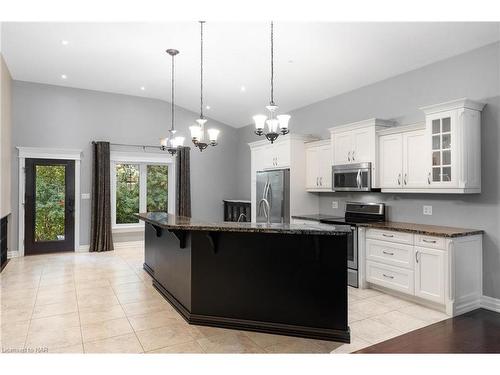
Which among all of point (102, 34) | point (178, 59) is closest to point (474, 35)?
point (178, 59)

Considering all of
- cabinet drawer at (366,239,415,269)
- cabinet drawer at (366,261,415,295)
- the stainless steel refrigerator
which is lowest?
cabinet drawer at (366,261,415,295)

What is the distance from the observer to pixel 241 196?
345 inches

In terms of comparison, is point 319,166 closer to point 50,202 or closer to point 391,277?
point 391,277

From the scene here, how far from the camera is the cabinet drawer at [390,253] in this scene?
403 centimetres

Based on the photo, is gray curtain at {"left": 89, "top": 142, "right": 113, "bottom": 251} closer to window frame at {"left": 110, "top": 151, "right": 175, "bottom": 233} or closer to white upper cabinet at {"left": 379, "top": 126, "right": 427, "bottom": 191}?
window frame at {"left": 110, "top": 151, "right": 175, "bottom": 233}

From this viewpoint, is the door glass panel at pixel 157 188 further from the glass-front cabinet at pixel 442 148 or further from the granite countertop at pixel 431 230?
the glass-front cabinet at pixel 442 148

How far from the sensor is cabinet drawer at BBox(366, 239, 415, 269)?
4.03 meters

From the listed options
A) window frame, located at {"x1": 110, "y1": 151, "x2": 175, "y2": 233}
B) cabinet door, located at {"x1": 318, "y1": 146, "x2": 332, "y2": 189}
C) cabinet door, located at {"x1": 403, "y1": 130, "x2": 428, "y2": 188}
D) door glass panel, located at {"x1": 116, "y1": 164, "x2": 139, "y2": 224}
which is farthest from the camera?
door glass panel, located at {"x1": 116, "y1": 164, "x2": 139, "y2": 224}

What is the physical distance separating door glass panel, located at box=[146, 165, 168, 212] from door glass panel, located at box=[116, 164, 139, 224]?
0.27 meters

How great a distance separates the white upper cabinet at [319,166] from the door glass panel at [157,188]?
3799 millimetres

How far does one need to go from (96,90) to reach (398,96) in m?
5.95

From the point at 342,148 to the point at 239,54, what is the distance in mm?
2100

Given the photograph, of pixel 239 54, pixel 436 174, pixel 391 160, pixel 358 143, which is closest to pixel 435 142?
pixel 436 174

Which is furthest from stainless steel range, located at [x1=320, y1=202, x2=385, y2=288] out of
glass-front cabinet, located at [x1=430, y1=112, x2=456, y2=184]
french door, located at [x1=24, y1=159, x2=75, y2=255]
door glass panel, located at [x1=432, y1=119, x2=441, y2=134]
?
french door, located at [x1=24, y1=159, x2=75, y2=255]
